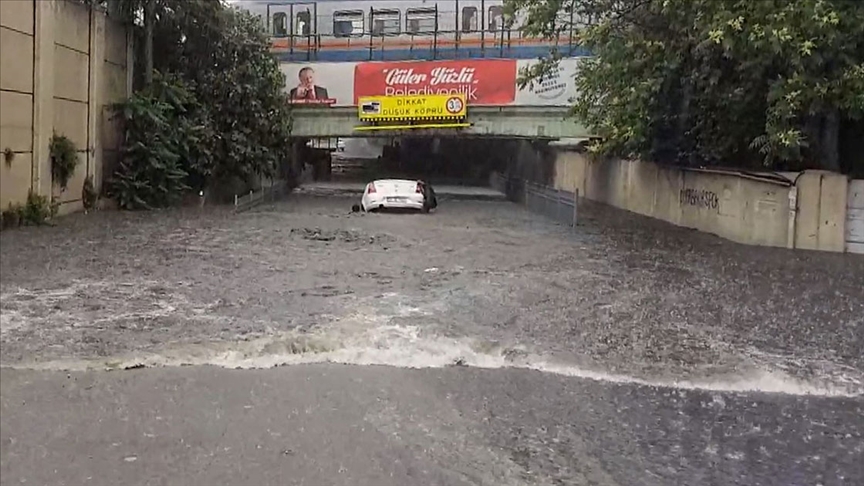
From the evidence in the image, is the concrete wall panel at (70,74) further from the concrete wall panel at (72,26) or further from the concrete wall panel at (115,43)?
the concrete wall panel at (115,43)

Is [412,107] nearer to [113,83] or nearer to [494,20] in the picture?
[494,20]

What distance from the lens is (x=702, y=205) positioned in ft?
74.2

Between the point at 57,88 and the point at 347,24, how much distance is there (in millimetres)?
16150

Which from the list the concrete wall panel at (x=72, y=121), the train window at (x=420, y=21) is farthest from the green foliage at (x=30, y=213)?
the train window at (x=420, y=21)

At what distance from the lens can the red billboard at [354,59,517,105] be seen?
33.6m

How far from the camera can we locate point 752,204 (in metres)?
19.7

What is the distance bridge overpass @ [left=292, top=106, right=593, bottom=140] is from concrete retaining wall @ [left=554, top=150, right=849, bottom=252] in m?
5.74

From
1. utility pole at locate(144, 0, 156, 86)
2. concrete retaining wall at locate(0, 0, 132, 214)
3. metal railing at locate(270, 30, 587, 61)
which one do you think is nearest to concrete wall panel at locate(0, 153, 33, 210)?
concrete retaining wall at locate(0, 0, 132, 214)

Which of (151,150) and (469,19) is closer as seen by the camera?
(151,150)

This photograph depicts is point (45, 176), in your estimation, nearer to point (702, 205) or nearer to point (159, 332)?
point (159, 332)

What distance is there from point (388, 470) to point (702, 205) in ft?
61.7

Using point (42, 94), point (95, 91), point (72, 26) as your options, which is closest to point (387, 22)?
point (95, 91)

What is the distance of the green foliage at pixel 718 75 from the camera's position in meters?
16.2

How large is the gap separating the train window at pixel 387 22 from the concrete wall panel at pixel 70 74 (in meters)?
14.1
